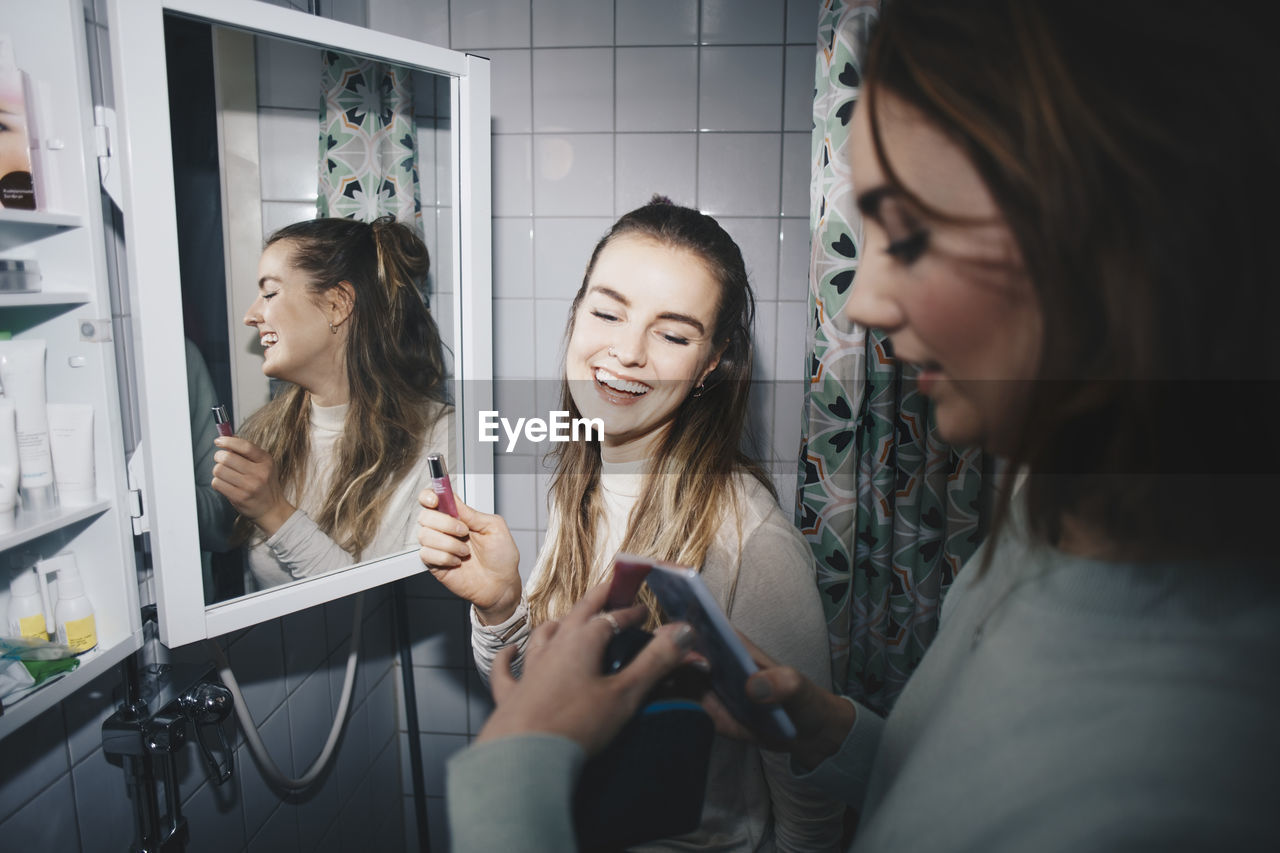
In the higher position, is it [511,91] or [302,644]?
[511,91]

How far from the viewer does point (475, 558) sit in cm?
90

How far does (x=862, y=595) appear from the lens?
4.22ft

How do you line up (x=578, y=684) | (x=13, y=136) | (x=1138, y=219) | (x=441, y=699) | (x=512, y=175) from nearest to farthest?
1. (x=1138, y=219)
2. (x=578, y=684)
3. (x=13, y=136)
4. (x=512, y=175)
5. (x=441, y=699)

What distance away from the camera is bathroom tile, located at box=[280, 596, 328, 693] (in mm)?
1225

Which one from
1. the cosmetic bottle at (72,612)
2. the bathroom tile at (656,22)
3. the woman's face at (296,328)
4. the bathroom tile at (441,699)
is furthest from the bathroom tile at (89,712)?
the bathroom tile at (656,22)

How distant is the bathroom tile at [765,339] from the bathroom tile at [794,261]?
0.13ft

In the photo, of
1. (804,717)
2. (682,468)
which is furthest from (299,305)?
(804,717)

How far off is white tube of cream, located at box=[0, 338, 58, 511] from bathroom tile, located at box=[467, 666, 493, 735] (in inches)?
43.2

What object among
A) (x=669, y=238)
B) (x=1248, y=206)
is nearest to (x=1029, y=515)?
(x=1248, y=206)

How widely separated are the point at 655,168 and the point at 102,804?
1.35m

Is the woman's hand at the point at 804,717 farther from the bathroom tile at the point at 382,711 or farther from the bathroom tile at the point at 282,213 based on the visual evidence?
the bathroom tile at the point at 382,711

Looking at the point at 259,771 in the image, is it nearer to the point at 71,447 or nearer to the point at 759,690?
the point at 71,447

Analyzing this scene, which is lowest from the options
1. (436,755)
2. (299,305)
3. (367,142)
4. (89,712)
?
(436,755)

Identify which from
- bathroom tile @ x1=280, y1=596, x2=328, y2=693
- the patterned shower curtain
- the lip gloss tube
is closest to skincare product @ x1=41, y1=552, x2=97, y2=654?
the lip gloss tube
